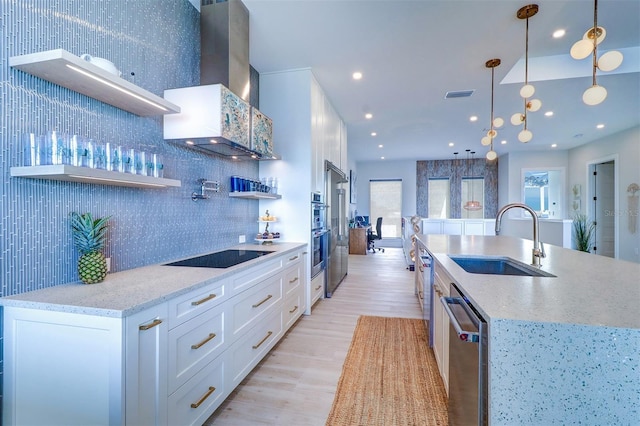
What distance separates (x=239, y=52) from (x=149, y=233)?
162 centimetres

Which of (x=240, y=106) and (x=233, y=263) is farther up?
(x=240, y=106)

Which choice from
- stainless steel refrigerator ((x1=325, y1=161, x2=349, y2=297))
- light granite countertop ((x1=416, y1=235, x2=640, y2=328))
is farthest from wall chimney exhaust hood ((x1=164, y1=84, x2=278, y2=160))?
stainless steel refrigerator ((x1=325, y1=161, x2=349, y2=297))

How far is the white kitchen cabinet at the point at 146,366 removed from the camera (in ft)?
3.66

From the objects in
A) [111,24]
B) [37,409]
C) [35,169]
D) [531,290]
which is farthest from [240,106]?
[531,290]

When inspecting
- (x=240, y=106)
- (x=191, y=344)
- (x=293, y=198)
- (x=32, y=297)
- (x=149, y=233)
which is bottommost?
(x=191, y=344)

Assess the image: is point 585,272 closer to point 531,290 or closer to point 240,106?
point 531,290

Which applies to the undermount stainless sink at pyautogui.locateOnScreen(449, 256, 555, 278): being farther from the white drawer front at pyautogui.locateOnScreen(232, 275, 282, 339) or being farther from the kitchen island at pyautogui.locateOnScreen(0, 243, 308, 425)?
the kitchen island at pyautogui.locateOnScreen(0, 243, 308, 425)

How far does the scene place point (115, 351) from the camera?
1080 millimetres

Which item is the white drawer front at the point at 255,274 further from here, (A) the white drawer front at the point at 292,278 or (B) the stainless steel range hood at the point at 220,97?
(B) the stainless steel range hood at the point at 220,97

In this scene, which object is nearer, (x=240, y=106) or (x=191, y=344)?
(x=191, y=344)

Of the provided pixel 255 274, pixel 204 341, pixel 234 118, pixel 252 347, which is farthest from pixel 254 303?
pixel 234 118

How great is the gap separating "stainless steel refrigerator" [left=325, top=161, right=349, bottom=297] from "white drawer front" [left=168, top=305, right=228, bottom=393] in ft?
8.32

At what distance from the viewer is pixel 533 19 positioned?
2539 mm

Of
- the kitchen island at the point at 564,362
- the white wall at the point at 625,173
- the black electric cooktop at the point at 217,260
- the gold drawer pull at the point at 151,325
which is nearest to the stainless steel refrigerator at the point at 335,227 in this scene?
the black electric cooktop at the point at 217,260
